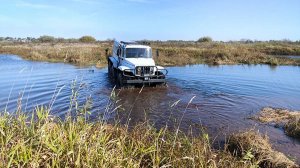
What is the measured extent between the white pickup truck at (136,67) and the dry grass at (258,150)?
31.8 ft

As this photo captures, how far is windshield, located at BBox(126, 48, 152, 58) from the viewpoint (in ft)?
60.7

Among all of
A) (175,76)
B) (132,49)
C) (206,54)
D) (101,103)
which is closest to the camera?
(101,103)

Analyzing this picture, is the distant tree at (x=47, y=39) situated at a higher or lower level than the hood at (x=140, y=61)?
higher

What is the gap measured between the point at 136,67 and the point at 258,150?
10.7 meters

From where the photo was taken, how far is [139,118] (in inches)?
446

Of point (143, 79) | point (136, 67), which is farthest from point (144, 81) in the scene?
point (136, 67)

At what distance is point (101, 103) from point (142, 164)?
8.57 meters

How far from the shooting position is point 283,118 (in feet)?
37.3

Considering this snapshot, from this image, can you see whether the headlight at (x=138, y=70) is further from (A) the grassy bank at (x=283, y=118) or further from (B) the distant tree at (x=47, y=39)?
(B) the distant tree at (x=47, y=39)

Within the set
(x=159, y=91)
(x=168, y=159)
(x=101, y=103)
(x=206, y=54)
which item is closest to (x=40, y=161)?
(x=168, y=159)

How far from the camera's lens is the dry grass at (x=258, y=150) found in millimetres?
6587

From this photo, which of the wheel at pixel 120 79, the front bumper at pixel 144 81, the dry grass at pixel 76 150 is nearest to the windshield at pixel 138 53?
the wheel at pixel 120 79

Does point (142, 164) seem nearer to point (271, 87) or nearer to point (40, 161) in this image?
point (40, 161)

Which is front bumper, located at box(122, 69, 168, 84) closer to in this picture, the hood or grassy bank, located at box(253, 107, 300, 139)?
the hood
